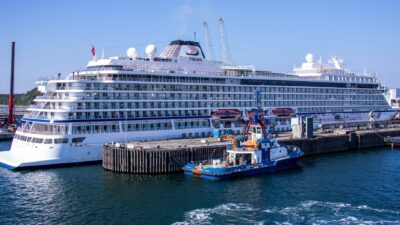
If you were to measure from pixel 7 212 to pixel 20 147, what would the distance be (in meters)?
23.9

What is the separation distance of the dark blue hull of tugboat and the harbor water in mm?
1049

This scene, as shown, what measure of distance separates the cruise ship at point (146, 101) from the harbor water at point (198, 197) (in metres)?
4.11

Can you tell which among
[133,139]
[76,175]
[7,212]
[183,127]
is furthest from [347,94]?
[7,212]

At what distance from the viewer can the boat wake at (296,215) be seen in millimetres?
38906

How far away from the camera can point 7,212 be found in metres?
42.1

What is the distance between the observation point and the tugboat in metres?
55.5

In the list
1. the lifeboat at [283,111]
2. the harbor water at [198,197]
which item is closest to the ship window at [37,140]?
the harbor water at [198,197]

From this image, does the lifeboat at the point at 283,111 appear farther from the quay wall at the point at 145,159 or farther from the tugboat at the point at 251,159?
the quay wall at the point at 145,159

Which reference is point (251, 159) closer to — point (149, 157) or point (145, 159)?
point (149, 157)

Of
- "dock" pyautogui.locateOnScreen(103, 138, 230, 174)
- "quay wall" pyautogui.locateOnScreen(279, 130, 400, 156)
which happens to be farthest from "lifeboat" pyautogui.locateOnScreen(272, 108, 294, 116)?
"dock" pyautogui.locateOnScreen(103, 138, 230, 174)

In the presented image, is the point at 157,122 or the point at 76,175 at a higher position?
the point at 157,122

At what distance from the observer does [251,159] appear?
59.1 m

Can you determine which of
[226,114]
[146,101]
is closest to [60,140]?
[146,101]

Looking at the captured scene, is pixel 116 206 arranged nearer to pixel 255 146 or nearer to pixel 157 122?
pixel 255 146
